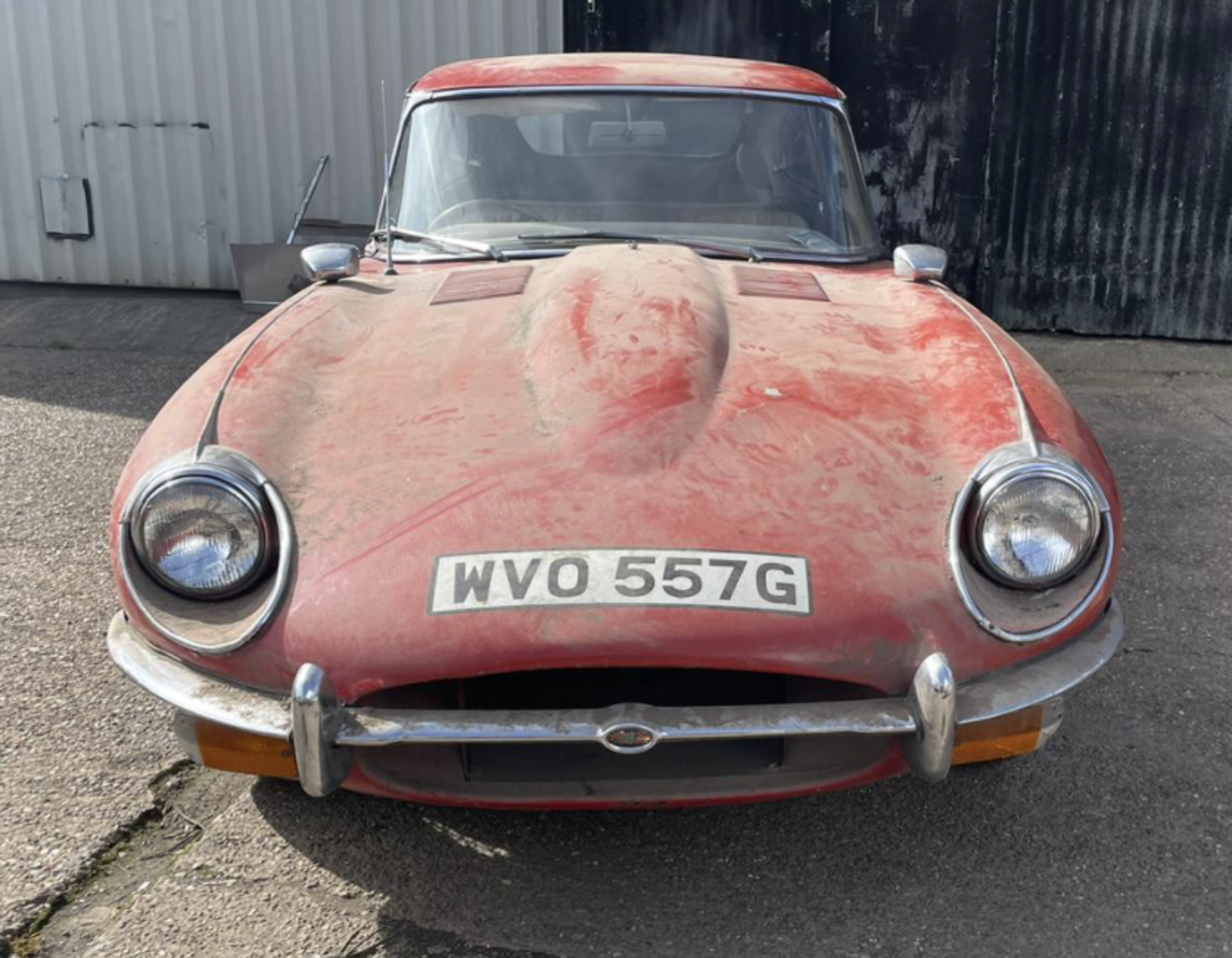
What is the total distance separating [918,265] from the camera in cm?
364

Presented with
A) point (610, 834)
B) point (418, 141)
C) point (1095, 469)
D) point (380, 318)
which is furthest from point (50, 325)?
point (1095, 469)

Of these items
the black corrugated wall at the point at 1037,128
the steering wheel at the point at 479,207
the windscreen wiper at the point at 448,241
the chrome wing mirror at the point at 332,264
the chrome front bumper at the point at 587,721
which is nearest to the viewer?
the chrome front bumper at the point at 587,721

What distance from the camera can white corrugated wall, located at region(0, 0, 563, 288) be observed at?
8.03 metres

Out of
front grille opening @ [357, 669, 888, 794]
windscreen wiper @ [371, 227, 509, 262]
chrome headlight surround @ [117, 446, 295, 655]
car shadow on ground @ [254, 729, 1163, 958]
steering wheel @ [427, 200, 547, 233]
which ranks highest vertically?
steering wheel @ [427, 200, 547, 233]

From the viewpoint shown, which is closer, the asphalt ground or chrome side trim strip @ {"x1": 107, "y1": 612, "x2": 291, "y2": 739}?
chrome side trim strip @ {"x1": 107, "y1": 612, "x2": 291, "y2": 739}

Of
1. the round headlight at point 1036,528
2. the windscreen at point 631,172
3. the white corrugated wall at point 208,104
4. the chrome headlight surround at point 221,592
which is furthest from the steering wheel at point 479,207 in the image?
the white corrugated wall at point 208,104

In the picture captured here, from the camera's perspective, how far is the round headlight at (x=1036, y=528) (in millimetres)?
2500

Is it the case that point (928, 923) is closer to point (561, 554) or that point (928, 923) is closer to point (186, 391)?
point (561, 554)

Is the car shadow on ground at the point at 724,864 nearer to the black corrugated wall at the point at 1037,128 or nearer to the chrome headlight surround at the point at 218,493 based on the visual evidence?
the chrome headlight surround at the point at 218,493

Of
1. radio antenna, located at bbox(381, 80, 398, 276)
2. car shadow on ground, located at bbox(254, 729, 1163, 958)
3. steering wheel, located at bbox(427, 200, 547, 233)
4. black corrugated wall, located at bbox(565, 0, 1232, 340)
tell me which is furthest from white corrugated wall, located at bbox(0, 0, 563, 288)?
car shadow on ground, located at bbox(254, 729, 1163, 958)

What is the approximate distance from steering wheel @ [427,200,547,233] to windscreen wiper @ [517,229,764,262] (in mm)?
73

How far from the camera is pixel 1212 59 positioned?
7543 millimetres

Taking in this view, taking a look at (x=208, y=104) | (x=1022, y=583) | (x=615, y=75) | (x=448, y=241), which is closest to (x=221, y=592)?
(x=1022, y=583)

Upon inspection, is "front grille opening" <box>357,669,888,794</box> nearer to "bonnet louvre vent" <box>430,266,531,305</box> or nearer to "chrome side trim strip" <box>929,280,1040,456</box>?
"chrome side trim strip" <box>929,280,1040,456</box>
